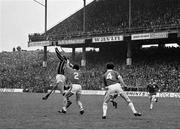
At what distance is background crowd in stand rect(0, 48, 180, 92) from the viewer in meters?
50.6

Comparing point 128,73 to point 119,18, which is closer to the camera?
point 128,73

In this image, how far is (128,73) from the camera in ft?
181

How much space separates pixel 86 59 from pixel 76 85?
167 ft

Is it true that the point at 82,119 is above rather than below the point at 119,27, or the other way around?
below

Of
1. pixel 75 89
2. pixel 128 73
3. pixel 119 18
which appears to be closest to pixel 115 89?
pixel 75 89

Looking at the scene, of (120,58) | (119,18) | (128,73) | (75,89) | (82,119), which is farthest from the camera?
(120,58)

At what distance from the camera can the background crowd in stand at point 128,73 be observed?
50594 mm

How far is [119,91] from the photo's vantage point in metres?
17.2

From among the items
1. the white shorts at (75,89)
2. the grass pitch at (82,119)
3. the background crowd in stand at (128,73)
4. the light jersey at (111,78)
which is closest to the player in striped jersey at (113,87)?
the light jersey at (111,78)

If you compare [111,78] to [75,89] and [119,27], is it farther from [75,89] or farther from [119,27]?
[119,27]

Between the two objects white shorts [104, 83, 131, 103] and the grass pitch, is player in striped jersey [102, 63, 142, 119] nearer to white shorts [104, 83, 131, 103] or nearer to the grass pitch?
white shorts [104, 83, 131, 103]

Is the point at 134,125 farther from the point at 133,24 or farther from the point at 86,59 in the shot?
the point at 86,59

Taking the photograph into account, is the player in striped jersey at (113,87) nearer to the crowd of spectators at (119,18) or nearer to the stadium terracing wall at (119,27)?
the stadium terracing wall at (119,27)

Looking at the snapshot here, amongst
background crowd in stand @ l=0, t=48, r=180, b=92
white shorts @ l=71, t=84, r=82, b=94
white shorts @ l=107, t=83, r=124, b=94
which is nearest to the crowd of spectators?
background crowd in stand @ l=0, t=48, r=180, b=92
